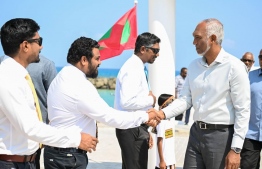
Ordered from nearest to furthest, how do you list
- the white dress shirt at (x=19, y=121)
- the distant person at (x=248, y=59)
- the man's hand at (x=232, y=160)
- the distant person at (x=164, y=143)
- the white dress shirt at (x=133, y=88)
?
the white dress shirt at (x=19, y=121) < the man's hand at (x=232, y=160) < the white dress shirt at (x=133, y=88) < the distant person at (x=164, y=143) < the distant person at (x=248, y=59)

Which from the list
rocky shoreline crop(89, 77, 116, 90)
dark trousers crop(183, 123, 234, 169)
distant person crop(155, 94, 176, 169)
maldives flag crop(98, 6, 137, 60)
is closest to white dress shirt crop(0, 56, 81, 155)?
dark trousers crop(183, 123, 234, 169)

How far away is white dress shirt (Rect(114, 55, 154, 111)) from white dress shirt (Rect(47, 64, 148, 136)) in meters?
1.18

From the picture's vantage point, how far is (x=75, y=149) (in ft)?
11.7

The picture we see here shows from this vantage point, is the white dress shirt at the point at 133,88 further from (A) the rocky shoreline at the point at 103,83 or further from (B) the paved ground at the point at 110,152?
(A) the rocky shoreline at the point at 103,83

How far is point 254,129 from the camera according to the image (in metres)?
5.38

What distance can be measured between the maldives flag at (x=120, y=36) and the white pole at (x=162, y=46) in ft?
4.57

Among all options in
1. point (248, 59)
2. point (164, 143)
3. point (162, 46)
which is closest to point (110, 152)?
point (162, 46)

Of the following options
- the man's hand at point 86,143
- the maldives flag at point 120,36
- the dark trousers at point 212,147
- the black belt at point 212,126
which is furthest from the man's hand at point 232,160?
the maldives flag at point 120,36

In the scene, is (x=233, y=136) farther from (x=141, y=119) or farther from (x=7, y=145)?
(x=7, y=145)

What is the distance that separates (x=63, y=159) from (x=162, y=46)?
3.51m

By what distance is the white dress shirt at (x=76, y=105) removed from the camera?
11.3ft

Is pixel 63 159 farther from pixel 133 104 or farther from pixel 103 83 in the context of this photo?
pixel 103 83

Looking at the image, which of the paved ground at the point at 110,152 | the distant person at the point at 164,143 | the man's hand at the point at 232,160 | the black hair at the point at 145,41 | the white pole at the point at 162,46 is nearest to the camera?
the man's hand at the point at 232,160

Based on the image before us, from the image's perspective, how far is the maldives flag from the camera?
8.06 meters
